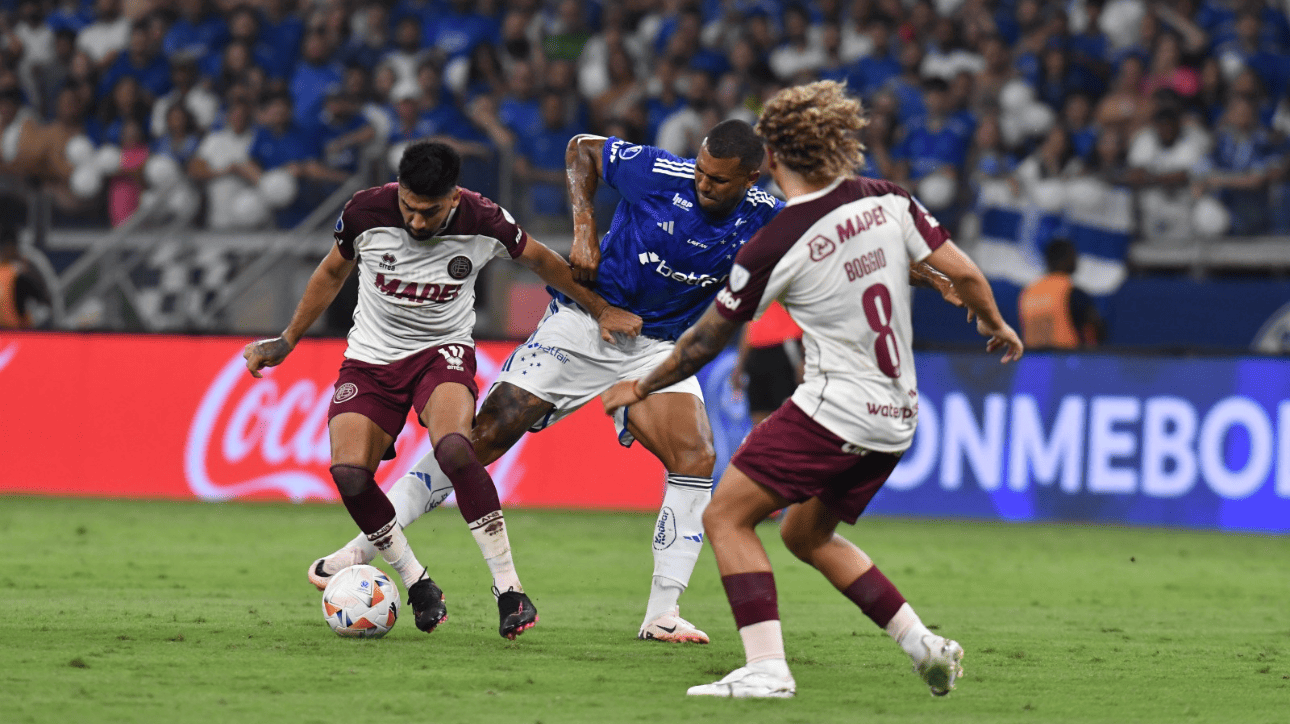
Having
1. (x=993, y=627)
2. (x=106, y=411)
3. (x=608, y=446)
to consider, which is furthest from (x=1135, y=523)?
(x=106, y=411)

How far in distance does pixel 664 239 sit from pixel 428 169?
128cm

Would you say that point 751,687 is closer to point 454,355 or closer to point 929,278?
point 929,278

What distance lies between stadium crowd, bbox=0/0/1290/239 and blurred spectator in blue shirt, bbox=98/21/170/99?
32mm

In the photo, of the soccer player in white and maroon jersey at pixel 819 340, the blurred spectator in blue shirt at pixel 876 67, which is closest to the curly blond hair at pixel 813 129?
the soccer player in white and maroon jersey at pixel 819 340

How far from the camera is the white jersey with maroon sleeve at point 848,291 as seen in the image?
5246 millimetres

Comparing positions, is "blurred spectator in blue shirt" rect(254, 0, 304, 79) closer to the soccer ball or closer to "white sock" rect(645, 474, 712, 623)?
"white sock" rect(645, 474, 712, 623)

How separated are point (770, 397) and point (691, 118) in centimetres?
452

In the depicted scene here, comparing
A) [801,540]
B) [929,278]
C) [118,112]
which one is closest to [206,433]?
[118,112]

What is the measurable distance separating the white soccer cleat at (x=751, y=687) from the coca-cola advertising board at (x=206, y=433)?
7.54m

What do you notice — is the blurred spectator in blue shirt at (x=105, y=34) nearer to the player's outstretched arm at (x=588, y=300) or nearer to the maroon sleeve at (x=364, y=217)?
the maroon sleeve at (x=364, y=217)

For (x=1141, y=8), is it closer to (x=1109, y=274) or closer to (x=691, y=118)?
(x=1109, y=274)

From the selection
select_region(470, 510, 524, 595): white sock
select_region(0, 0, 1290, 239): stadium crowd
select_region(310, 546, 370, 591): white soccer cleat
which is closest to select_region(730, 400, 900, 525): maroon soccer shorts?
select_region(470, 510, 524, 595): white sock

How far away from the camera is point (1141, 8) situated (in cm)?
1658

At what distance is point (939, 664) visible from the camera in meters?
5.34
